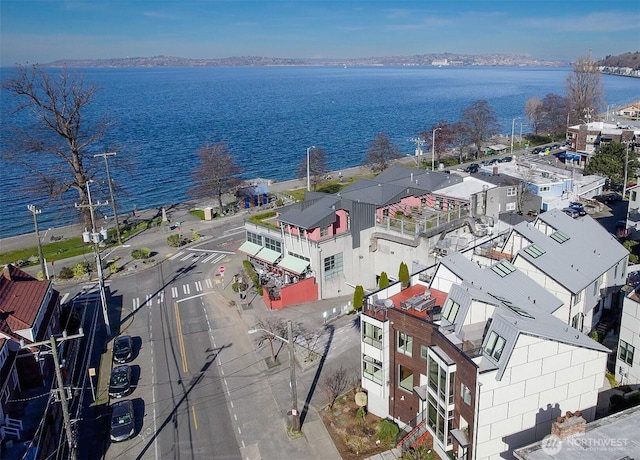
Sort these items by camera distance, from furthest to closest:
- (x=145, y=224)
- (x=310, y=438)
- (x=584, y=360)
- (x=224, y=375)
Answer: (x=145, y=224), (x=224, y=375), (x=310, y=438), (x=584, y=360)

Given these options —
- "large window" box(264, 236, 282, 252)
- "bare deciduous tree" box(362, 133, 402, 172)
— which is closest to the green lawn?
"large window" box(264, 236, 282, 252)

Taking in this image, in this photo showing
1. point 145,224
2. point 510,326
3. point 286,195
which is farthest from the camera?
point 286,195

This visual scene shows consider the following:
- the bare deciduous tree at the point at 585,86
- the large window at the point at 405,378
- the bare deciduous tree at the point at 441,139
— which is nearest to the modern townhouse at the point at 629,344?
the large window at the point at 405,378

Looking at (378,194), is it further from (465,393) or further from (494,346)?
(465,393)

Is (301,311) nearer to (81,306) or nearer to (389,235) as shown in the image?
(389,235)

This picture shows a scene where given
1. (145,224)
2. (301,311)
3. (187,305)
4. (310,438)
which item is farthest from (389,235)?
(145,224)
